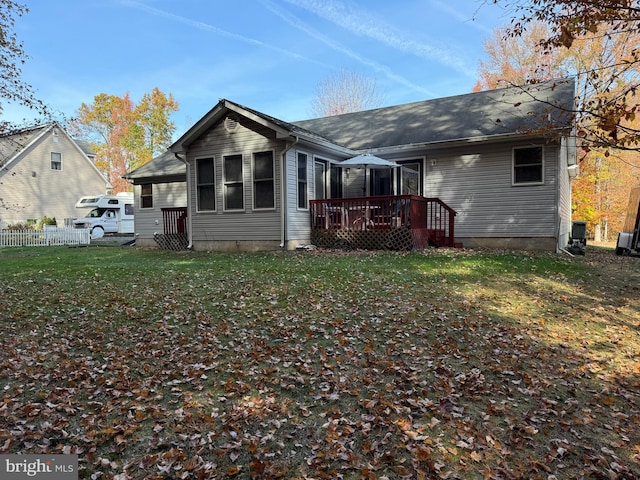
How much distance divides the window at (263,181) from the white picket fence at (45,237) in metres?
11.3

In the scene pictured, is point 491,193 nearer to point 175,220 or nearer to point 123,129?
Answer: point 175,220

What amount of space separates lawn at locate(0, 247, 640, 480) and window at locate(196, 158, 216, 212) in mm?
6191

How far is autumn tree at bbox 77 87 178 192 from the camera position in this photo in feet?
125

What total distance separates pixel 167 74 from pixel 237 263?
33647 millimetres

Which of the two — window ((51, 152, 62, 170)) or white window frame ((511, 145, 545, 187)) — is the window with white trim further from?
window ((51, 152, 62, 170))

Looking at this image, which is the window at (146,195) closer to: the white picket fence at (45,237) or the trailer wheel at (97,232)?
the white picket fence at (45,237)

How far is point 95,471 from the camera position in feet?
8.01

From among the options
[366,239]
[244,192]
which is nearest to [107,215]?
[244,192]

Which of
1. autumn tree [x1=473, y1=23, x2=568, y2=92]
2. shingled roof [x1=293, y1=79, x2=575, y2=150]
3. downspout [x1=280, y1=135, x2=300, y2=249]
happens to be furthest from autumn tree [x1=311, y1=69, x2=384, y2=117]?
downspout [x1=280, y1=135, x2=300, y2=249]

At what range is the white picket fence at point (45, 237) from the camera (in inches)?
682

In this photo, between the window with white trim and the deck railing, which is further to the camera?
the deck railing

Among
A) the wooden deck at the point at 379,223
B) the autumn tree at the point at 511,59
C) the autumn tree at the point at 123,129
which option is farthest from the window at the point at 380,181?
the autumn tree at the point at 123,129

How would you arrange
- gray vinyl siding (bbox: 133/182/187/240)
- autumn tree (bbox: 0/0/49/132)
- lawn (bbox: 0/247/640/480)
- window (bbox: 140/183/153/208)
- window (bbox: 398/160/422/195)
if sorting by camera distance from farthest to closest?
window (bbox: 140/183/153/208) < gray vinyl siding (bbox: 133/182/187/240) < window (bbox: 398/160/422/195) < autumn tree (bbox: 0/0/49/132) < lawn (bbox: 0/247/640/480)

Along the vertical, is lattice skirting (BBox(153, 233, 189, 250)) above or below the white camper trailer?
below
